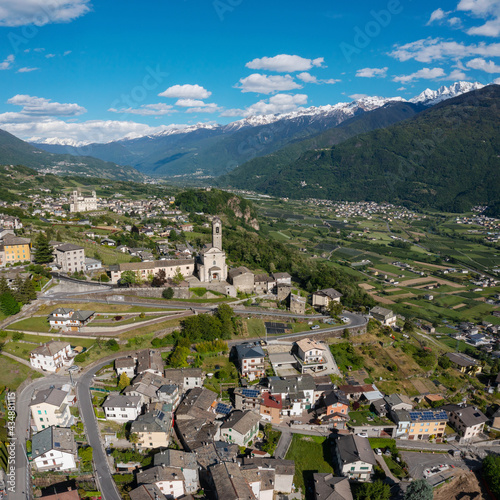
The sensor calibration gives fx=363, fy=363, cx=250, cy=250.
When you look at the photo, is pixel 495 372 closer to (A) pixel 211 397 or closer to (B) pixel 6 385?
(A) pixel 211 397

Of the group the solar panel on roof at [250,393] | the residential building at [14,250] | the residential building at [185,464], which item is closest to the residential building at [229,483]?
the residential building at [185,464]

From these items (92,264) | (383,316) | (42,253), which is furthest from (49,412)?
(383,316)

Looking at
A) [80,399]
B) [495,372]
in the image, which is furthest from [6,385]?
[495,372]

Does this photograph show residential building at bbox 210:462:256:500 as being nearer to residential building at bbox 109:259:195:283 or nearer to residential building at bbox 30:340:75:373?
residential building at bbox 30:340:75:373

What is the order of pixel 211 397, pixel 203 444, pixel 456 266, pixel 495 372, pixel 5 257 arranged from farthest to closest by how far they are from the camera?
1. pixel 456 266
2. pixel 5 257
3. pixel 495 372
4. pixel 211 397
5. pixel 203 444

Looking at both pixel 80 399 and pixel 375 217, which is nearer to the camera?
pixel 80 399

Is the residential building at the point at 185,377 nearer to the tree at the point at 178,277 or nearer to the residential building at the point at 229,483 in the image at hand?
the residential building at the point at 229,483
